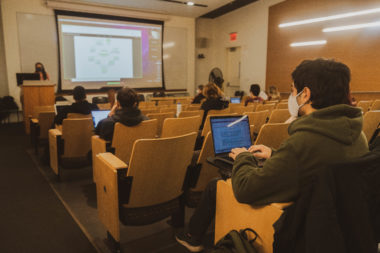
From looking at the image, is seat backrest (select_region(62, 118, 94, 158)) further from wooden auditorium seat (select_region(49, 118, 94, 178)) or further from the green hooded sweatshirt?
the green hooded sweatshirt

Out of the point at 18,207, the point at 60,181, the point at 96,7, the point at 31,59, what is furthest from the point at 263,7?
the point at 18,207

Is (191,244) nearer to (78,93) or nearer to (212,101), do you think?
(212,101)

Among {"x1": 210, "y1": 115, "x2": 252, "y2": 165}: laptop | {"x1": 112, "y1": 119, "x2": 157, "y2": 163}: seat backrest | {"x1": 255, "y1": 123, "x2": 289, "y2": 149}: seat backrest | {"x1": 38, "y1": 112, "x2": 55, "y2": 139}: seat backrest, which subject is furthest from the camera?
{"x1": 38, "y1": 112, "x2": 55, "y2": 139}: seat backrest

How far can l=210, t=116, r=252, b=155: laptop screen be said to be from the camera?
187cm

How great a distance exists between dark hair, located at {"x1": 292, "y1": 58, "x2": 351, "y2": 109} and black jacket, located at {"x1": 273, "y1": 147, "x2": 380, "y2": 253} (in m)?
0.31

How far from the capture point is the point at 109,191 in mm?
1753

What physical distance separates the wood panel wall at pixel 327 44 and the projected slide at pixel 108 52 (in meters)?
4.17

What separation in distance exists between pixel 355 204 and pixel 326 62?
61cm

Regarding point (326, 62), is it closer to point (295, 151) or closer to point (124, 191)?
point (295, 151)

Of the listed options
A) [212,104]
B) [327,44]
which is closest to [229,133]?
[212,104]

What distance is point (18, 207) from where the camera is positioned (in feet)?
8.46

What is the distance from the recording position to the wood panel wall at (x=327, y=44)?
6.45 metres

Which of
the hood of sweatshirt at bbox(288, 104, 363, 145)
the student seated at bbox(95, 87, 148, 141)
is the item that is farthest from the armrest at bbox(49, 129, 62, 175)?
the hood of sweatshirt at bbox(288, 104, 363, 145)

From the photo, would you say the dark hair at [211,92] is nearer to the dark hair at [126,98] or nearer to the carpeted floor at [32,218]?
the dark hair at [126,98]
